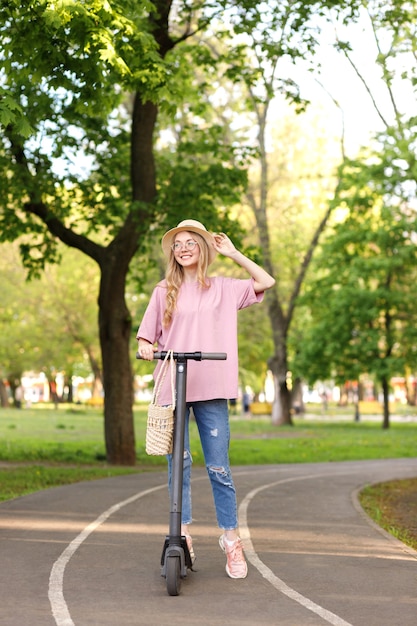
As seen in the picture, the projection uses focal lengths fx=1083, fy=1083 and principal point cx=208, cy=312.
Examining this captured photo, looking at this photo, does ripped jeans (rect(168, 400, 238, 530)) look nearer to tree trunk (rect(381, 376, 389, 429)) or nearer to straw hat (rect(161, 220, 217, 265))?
straw hat (rect(161, 220, 217, 265))

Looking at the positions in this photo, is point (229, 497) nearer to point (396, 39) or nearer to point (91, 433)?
point (396, 39)

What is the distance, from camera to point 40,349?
6278cm

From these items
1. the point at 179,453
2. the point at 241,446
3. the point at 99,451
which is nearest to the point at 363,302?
the point at 241,446

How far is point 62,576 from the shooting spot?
6.96 m

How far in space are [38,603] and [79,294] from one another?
51.5 meters

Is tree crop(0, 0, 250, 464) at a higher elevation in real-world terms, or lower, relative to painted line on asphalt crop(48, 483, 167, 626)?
higher

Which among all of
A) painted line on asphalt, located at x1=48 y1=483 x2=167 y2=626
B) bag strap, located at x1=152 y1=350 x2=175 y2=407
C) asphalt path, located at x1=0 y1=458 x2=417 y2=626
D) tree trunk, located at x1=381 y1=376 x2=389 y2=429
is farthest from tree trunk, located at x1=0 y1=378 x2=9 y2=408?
bag strap, located at x1=152 y1=350 x2=175 y2=407

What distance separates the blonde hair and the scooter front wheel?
153 cm

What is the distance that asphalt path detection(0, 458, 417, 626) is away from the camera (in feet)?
19.3

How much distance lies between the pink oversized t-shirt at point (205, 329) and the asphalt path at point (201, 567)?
124 centimetres

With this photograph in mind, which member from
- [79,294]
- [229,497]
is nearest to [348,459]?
[229,497]

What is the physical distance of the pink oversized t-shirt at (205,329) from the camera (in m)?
6.87

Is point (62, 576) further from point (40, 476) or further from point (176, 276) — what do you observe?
point (40, 476)

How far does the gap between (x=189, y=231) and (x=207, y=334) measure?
714mm
